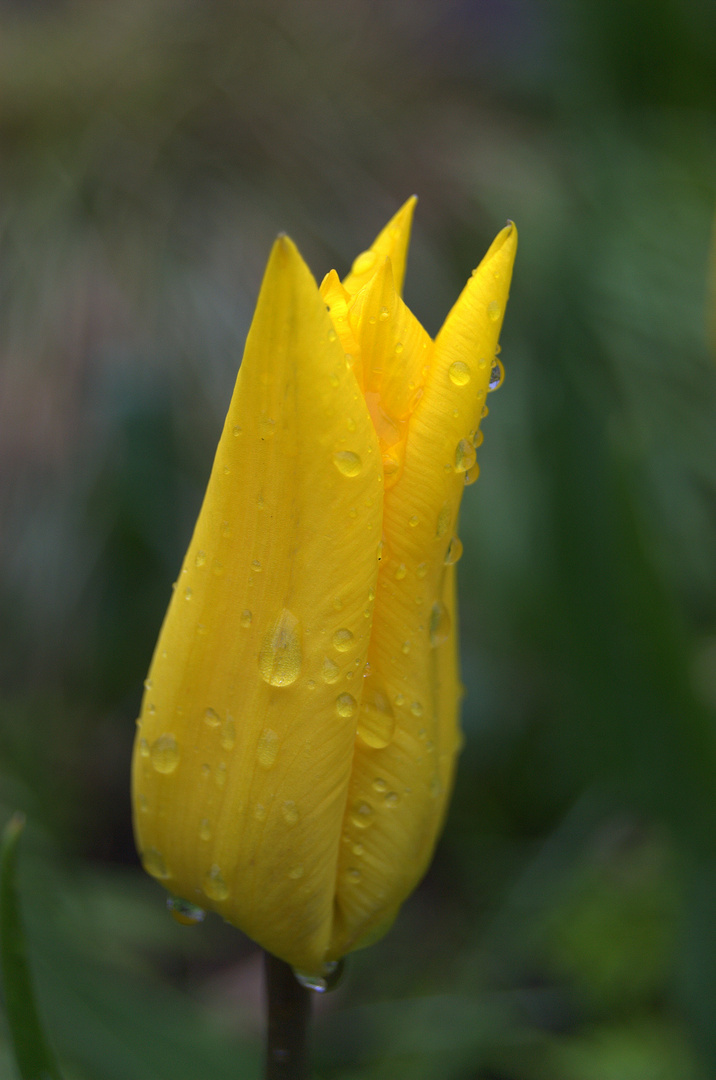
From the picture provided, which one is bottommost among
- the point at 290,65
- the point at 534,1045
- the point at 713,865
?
the point at 534,1045

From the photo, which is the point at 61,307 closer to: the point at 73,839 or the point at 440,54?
the point at 73,839

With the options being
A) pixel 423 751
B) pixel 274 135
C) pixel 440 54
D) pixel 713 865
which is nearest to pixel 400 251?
pixel 423 751

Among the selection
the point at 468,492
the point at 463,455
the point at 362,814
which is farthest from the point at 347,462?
the point at 468,492

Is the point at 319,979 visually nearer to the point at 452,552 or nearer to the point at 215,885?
the point at 215,885

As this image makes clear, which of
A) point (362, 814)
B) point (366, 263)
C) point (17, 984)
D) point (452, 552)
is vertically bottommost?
point (17, 984)

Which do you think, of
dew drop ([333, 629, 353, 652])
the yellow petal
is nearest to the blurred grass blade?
dew drop ([333, 629, 353, 652])

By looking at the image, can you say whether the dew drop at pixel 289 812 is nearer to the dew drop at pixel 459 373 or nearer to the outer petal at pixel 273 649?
the outer petal at pixel 273 649

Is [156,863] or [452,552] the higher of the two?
[452,552]

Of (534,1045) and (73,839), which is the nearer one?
(534,1045)
